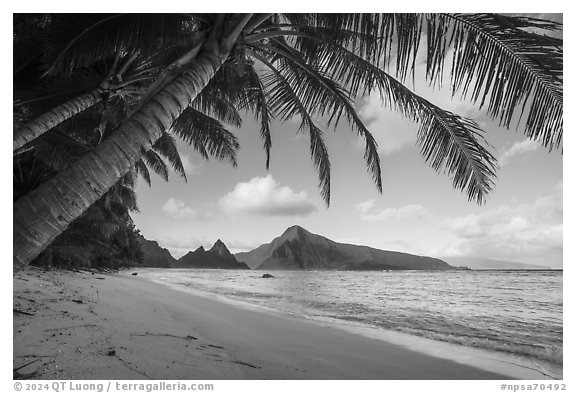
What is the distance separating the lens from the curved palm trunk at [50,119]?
314 cm

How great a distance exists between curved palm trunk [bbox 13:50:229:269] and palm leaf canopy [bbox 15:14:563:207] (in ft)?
0.78

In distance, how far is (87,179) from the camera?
1.38 m

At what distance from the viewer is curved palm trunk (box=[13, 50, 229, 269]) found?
1237 millimetres

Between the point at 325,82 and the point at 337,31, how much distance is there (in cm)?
126

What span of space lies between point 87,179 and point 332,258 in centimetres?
8340

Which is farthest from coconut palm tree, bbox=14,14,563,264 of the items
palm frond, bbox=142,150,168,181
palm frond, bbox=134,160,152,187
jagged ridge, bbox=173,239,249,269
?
jagged ridge, bbox=173,239,249,269

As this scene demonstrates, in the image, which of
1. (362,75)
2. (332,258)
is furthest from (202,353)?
(332,258)

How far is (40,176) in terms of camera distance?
7727 millimetres

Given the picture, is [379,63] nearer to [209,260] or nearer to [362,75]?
[362,75]

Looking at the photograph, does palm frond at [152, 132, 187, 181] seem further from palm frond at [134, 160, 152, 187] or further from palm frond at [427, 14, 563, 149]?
palm frond at [427, 14, 563, 149]

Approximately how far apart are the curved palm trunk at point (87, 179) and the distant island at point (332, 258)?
57.3 meters

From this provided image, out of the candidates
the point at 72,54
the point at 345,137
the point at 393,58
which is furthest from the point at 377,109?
the point at 72,54
